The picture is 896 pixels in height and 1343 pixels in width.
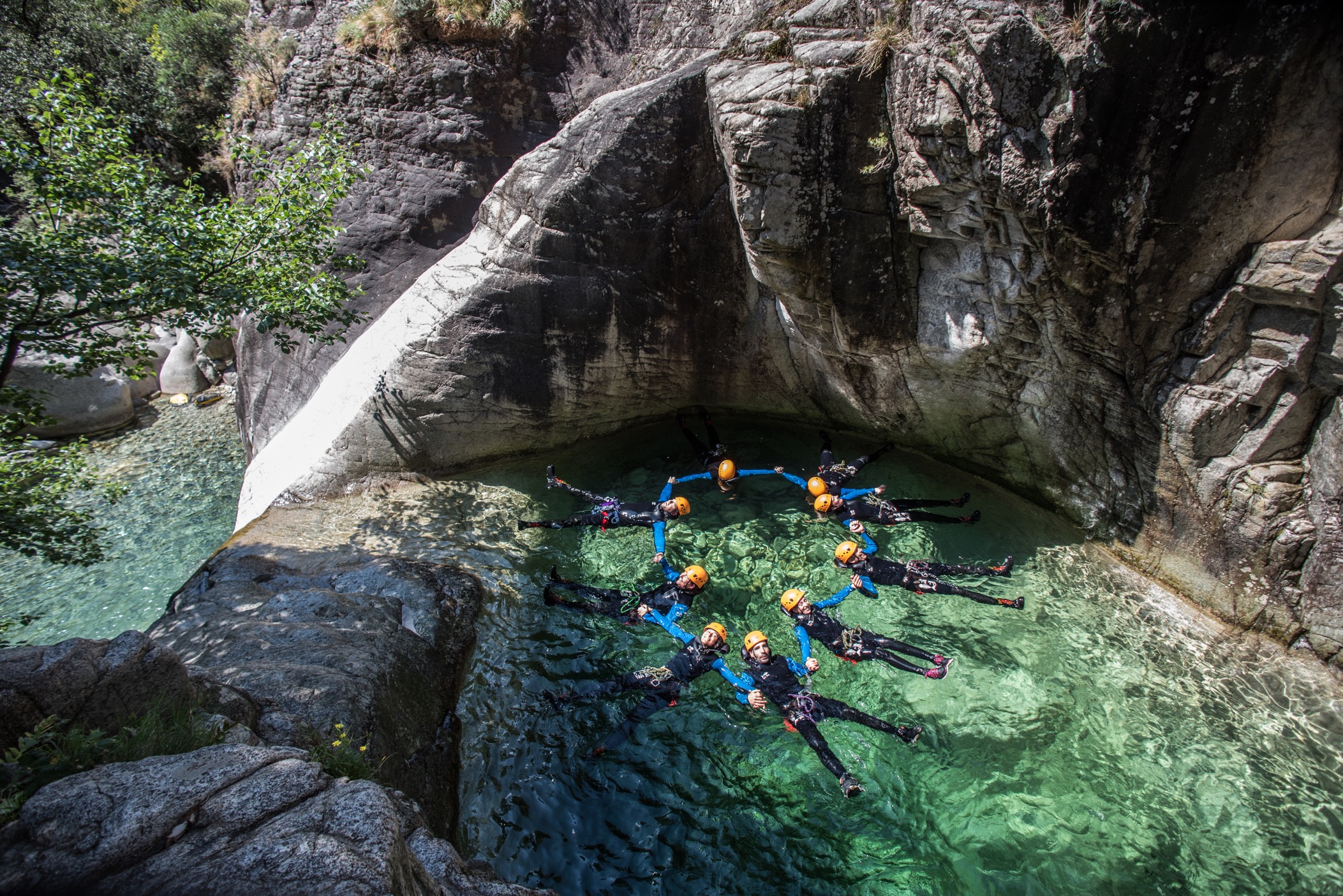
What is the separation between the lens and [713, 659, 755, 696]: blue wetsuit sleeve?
7.69m

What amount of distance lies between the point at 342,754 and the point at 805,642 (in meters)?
5.45

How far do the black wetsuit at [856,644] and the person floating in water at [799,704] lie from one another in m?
0.50

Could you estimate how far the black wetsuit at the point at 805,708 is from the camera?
22.6 ft

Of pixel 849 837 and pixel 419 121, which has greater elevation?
pixel 419 121

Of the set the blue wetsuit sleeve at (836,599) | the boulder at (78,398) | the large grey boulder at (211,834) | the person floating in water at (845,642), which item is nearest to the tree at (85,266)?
the large grey boulder at (211,834)

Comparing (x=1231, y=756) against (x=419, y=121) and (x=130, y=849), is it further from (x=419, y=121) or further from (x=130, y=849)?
(x=419, y=121)

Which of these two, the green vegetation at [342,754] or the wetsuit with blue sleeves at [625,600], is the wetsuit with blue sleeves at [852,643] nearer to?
the wetsuit with blue sleeves at [625,600]

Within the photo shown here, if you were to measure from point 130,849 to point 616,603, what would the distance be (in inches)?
239

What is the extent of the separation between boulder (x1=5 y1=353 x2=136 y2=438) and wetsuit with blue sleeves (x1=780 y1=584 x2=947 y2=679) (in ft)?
52.8

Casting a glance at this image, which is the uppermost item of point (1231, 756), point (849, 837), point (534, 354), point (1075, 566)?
point (534, 354)

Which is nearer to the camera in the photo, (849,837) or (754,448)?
(849,837)

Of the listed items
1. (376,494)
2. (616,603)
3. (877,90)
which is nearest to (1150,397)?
(877,90)

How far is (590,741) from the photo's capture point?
23.5ft

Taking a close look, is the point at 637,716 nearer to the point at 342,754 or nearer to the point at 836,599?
the point at 342,754
